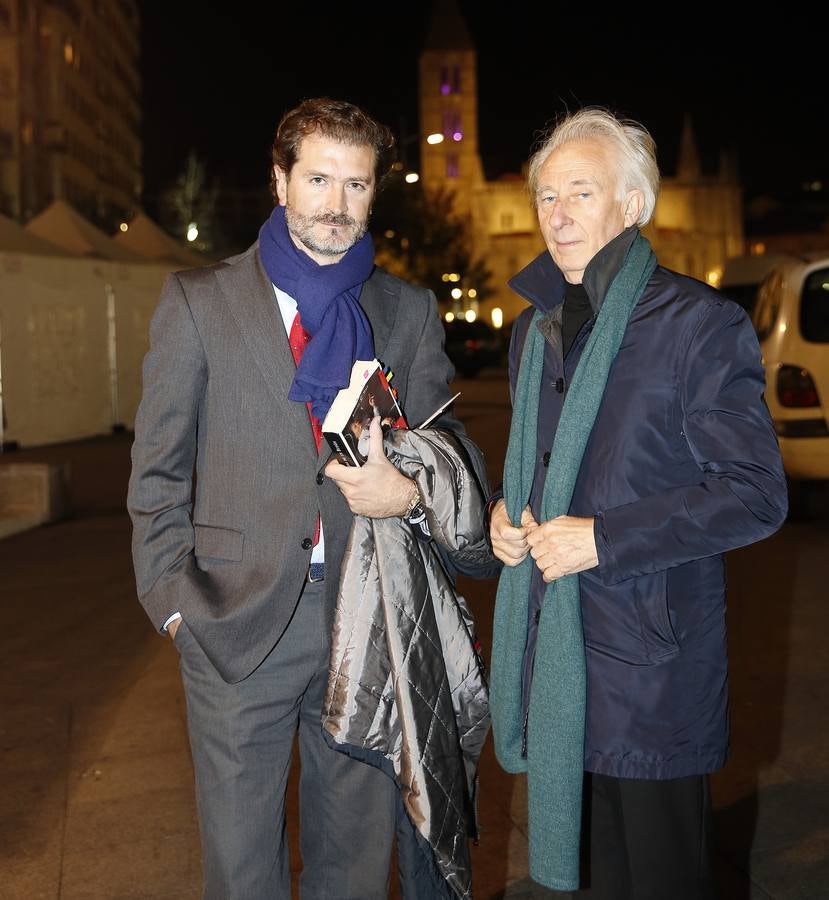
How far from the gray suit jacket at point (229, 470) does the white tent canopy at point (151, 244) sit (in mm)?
16277

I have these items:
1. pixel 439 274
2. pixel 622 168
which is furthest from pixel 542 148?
pixel 439 274

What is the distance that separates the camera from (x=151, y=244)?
62.6 feet

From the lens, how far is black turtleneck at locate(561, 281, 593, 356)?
2.48m

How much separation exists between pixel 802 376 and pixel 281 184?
6.62 meters

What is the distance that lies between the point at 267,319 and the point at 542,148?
2.30ft

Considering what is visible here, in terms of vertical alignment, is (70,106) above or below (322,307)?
above

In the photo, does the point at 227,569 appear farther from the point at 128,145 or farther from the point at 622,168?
the point at 128,145

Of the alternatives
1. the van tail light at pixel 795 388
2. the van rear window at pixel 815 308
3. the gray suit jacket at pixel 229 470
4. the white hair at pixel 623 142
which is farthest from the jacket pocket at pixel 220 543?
the van rear window at pixel 815 308

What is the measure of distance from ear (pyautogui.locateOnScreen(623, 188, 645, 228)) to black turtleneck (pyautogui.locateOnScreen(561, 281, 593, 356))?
170 millimetres

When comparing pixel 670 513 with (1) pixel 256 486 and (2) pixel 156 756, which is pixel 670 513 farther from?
(2) pixel 156 756

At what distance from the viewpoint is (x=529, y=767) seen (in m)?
2.42

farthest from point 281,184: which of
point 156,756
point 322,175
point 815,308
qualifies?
point 815,308

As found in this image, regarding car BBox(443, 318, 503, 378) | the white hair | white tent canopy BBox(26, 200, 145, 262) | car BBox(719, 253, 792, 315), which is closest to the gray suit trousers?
the white hair

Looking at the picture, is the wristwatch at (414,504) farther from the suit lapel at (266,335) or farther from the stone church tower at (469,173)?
the stone church tower at (469,173)
